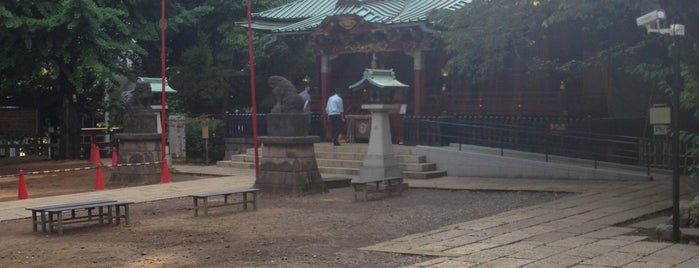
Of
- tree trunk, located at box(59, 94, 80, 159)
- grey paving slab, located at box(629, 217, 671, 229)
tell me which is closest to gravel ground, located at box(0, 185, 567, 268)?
grey paving slab, located at box(629, 217, 671, 229)

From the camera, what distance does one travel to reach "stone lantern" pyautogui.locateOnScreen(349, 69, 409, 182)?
16.1 m

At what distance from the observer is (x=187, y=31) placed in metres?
30.9

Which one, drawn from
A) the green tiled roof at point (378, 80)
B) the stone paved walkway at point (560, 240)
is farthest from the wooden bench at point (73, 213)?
the green tiled roof at point (378, 80)

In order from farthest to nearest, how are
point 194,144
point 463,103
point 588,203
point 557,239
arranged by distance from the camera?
1. point 194,144
2. point 463,103
3. point 588,203
4. point 557,239

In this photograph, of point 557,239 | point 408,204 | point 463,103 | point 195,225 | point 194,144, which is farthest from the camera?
point 194,144

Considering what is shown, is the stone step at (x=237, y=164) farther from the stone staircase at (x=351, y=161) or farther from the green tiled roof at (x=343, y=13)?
the green tiled roof at (x=343, y=13)

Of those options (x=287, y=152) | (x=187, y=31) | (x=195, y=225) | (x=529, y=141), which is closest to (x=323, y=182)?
(x=287, y=152)

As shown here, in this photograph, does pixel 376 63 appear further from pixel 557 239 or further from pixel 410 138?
pixel 557 239

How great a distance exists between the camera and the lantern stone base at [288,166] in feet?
49.0

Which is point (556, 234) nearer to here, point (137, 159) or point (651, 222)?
point (651, 222)

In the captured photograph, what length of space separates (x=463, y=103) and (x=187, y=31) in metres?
13.3

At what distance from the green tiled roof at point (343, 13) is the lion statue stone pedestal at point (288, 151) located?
720 centimetres

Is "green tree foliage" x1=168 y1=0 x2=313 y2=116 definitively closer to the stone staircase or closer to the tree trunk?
the tree trunk

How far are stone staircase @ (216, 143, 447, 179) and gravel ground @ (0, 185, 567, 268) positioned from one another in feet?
12.8
